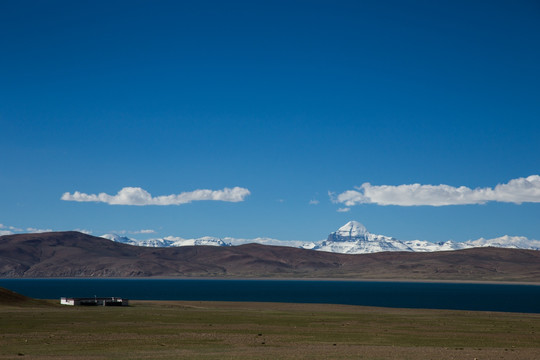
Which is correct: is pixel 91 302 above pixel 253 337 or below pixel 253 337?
above

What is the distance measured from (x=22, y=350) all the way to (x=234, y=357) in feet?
43.7

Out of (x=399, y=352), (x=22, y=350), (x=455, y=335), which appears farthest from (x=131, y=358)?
(x=455, y=335)

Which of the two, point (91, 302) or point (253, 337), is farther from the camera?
point (91, 302)

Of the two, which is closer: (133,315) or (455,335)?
(455,335)

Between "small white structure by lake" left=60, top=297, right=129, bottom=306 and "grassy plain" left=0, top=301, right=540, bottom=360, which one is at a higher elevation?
"small white structure by lake" left=60, top=297, right=129, bottom=306

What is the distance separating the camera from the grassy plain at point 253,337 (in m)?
40.1

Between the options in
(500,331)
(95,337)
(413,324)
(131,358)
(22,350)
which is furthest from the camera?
(413,324)

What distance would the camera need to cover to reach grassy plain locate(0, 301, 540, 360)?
40.1 m

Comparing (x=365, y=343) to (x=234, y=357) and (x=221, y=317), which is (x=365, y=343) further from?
(x=221, y=317)

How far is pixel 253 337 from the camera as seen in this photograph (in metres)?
51.6

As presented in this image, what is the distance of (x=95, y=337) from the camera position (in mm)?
49562

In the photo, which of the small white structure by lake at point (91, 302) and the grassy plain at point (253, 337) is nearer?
the grassy plain at point (253, 337)

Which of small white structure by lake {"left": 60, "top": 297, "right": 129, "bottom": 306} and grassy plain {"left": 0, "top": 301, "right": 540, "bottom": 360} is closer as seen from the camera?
grassy plain {"left": 0, "top": 301, "right": 540, "bottom": 360}

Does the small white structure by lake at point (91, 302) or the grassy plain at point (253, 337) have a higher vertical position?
the small white structure by lake at point (91, 302)
